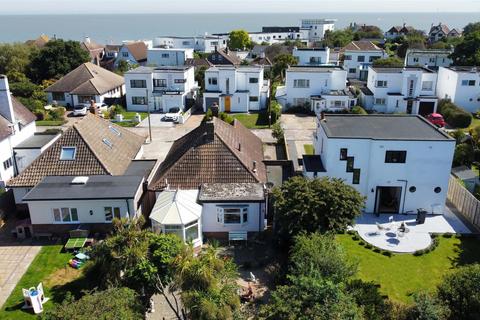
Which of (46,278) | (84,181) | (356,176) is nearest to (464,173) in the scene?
(356,176)

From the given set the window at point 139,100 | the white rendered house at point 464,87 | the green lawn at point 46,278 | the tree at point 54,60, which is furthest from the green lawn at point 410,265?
the tree at point 54,60

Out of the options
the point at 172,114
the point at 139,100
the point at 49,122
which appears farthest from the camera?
the point at 139,100

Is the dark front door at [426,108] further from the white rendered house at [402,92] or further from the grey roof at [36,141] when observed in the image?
the grey roof at [36,141]

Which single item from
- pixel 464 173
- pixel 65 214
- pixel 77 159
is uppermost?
pixel 77 159

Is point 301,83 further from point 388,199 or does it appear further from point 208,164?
point 208,164

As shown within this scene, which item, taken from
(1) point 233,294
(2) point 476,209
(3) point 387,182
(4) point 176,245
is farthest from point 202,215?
(2) point 476,209

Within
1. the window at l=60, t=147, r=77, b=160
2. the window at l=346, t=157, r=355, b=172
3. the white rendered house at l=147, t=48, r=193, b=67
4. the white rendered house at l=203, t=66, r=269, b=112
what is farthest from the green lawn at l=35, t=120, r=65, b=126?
the window at l=346, t=157, r=355, b=172
